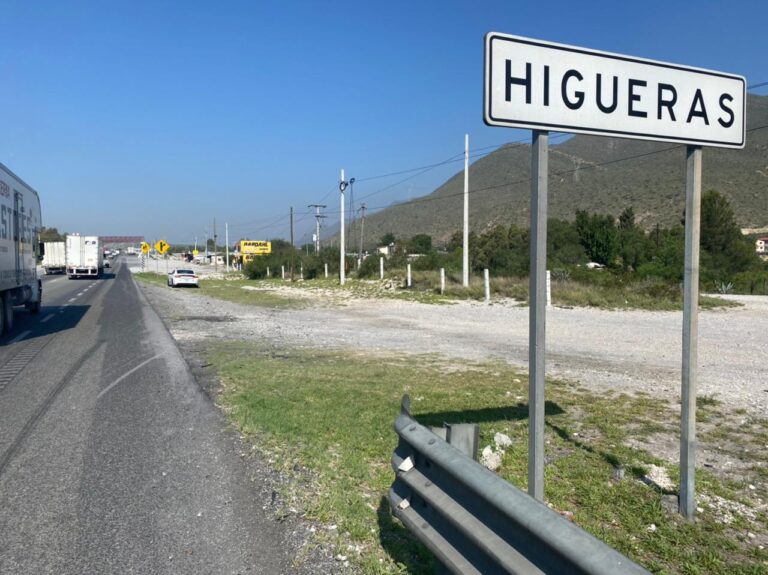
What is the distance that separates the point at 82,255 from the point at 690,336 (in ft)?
190

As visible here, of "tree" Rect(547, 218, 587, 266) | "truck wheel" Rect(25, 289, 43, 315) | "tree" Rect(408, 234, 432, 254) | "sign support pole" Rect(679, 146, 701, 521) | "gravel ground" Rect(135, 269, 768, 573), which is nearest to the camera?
"sign support pole" Rect(679, 146, 701, 521)

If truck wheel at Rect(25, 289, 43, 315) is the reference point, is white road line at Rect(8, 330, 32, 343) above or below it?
below

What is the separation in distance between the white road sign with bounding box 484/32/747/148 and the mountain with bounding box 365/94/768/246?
4941cm

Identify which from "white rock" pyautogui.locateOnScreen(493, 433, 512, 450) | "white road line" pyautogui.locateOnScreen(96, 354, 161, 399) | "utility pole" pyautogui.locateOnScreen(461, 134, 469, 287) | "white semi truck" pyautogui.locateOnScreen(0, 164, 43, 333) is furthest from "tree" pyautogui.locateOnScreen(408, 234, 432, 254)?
"white rock" pyautogui.locateOnScreen(493, 433, 512, 450)

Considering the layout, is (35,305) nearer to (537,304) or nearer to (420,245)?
(537,304)

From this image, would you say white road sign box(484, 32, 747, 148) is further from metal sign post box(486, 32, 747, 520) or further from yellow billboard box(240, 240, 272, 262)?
yellow billboard box(240, 240, 272, 262)

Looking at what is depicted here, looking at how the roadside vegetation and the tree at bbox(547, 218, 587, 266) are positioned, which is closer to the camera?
the roadside vegetation

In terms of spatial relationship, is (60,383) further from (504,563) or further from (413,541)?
(504,563)

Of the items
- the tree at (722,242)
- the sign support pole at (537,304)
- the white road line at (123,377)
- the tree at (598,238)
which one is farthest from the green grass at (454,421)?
the tree at (598,238)

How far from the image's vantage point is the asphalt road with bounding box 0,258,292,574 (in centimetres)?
399

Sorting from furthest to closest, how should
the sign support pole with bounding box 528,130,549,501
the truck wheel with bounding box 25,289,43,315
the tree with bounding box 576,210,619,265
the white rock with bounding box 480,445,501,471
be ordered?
the tree with bounding box 576,210,619,265 < the truck wheel with bounding box 25,289,43,315 < the white rock with bounding box 480,445,501,471 < the sign support pole with bounding box 528,130,549,501

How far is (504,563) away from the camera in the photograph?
105 inches

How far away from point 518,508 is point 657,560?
63.6 inches

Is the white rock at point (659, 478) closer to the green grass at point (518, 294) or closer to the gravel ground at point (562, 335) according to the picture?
the gravel ground at point (562, 335)
